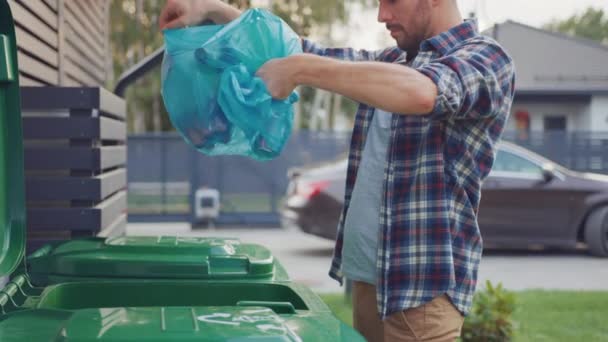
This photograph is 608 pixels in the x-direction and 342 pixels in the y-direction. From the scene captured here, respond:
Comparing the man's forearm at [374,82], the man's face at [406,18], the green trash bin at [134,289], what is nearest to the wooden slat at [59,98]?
the green trash bin at [134,289]

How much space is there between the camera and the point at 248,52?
6.96 ft

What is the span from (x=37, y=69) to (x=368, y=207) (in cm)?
234

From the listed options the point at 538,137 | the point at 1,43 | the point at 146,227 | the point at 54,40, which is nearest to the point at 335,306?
the point at 54,40

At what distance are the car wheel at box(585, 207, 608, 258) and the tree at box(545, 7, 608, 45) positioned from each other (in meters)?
22.3

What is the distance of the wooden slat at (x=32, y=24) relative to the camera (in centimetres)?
351

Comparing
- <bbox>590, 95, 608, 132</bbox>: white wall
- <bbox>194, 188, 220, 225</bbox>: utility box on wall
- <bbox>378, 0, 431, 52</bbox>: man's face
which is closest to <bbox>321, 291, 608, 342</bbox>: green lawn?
<bbox>378, 0, 431, 52</bbox>: man's face

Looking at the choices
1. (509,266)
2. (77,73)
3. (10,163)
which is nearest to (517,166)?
(509,266)

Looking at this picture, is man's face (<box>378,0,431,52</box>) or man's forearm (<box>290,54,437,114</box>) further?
man's face (<box>378,0,431,52</box>)

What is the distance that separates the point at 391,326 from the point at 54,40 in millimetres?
3271

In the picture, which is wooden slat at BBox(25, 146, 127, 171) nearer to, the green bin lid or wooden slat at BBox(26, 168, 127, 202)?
wooden slat at BBox(26, 168, 127, 202)

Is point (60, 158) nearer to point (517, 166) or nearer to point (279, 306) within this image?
point (279, 306)

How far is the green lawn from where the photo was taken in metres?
5.84

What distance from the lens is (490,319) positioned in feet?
16.8

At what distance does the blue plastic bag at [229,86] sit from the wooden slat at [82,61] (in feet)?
10.6
